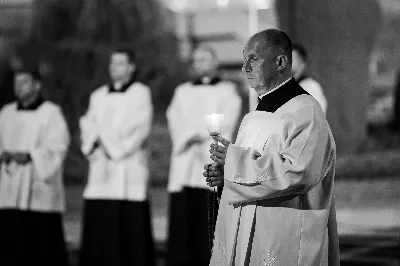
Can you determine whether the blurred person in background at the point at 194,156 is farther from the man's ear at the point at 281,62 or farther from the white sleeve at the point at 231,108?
the man's ear at the point at 281,62

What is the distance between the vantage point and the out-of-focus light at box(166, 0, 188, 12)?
19737 millimetres

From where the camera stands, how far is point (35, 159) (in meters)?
7.92

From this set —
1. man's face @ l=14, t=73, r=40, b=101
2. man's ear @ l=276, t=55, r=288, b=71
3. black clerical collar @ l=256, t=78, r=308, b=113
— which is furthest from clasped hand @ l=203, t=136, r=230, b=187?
man's face @ l=14, t=73, r=40, b=101

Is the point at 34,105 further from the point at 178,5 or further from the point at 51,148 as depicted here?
the point at 178,5

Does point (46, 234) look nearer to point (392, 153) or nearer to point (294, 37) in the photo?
point (294, 37)

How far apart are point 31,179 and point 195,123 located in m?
1.77

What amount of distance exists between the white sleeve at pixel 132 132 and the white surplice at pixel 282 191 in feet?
13.2

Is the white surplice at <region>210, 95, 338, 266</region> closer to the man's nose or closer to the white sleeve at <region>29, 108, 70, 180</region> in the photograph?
the man's nose

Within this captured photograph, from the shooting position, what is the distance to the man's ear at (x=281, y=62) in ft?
13.2

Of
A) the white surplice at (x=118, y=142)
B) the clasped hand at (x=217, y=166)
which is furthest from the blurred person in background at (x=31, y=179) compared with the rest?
the clasped hand at (x=217, y=166)

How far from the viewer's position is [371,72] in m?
17.0

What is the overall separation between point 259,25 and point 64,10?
14.4ft

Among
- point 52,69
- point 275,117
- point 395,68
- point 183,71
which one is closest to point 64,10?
point 52,69

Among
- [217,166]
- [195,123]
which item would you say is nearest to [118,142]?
[195,123]
